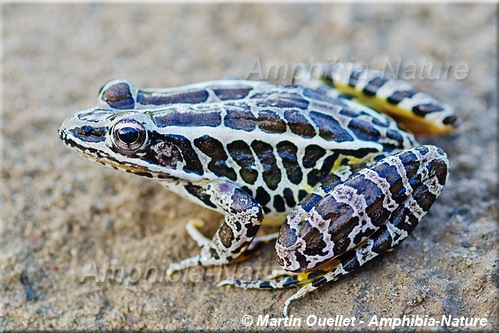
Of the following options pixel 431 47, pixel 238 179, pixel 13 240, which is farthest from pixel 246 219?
pixel 431 47

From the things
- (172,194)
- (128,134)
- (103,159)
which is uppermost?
(128,134)

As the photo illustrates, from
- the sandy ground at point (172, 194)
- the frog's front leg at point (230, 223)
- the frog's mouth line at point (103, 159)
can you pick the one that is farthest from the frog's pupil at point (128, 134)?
the sandy ground at point (172, 194)

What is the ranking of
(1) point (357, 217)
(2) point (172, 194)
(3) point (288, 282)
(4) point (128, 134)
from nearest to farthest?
1. (1) point (357, 217)
2. (4) point (128, 134)
3. (3) point (288, 282)
4. (2) point (172, 194)

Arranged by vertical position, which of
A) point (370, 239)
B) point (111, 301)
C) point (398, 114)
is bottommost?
point (111, 301)

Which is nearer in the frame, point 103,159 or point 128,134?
point 128,134

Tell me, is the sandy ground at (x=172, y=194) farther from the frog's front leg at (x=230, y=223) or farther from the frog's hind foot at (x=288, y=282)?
the frog's front leg at (x=230, y=223)

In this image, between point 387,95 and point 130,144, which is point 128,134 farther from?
point 387,95

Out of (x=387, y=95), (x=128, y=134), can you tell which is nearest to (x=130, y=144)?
(x=128, y=134)

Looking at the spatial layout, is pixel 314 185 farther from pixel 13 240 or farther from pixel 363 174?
pixel 13 240

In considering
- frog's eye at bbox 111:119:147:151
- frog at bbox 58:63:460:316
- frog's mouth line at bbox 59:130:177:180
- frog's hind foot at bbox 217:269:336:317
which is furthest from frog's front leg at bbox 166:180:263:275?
frog's eye at bbox 111:119:147:151
